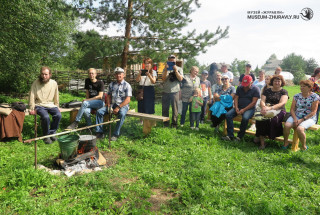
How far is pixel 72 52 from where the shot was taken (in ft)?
68.8

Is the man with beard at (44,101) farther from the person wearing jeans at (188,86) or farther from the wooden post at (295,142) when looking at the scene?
the wooden post at (295,142)

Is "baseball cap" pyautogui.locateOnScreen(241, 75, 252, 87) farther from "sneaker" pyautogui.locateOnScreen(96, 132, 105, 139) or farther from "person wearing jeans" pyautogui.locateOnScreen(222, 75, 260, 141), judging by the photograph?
"sneaker" pyautogui.locateOnScreen(96, 132, 105, 139)

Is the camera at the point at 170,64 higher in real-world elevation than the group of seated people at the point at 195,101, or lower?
higher

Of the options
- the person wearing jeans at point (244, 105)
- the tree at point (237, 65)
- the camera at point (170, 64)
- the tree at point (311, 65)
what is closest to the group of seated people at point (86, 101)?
the camera at point (170, 64)

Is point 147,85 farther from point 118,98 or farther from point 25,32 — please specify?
point 25,32

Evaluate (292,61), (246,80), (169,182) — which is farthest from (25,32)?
(292,61)

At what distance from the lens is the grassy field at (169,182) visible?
275 cm

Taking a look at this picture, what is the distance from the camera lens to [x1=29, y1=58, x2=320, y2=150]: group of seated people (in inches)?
195

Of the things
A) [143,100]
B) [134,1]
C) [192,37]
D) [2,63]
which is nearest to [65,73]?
[2,63]

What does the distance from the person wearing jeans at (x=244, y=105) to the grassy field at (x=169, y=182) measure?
2.15 feet

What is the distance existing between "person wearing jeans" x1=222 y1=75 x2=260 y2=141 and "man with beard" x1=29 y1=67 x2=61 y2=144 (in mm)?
4243

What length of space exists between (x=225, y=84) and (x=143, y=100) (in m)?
2.40

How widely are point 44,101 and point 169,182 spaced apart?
12.0 ft

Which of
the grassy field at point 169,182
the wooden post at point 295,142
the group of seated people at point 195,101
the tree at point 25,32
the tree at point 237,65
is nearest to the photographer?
the grassy field at point 169,182
